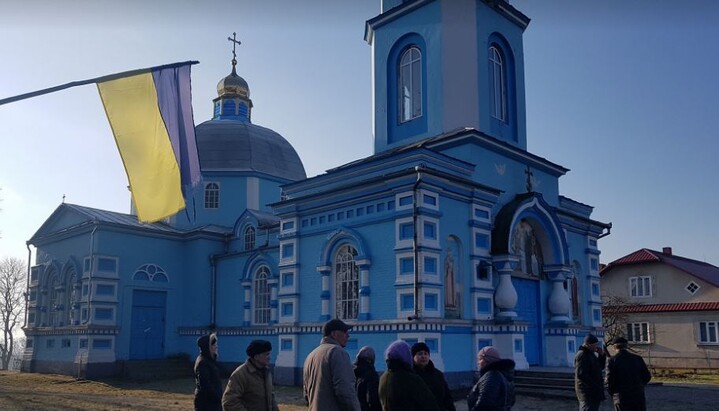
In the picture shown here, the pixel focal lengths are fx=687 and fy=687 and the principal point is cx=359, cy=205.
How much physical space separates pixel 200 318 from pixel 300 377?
7030 millimetres

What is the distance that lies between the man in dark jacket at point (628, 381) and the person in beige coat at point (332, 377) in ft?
13.9

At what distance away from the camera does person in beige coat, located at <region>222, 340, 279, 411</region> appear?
5.41 metres

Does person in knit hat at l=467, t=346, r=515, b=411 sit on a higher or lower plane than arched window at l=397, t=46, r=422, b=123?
lower

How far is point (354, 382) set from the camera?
207 inches

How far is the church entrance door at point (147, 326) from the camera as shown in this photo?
21438 mm

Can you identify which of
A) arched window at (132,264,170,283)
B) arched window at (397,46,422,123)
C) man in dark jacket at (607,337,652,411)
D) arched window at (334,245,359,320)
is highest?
arched window at (397,46,422,123)

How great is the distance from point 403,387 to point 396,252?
368 inches

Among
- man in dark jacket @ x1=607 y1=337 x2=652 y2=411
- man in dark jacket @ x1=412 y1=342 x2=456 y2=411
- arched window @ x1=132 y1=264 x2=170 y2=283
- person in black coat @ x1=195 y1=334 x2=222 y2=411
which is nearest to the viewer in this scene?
man in dark jacket @ x1=412 y1=342 x2=456 y2=411

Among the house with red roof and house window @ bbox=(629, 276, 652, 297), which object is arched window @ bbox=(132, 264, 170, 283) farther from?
house window @ bbox=(629, 276, 652, 297)

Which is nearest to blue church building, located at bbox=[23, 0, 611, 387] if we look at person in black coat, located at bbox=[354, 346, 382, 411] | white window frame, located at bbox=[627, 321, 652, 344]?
person in black coat, located at bbox=[354, 346, 382, 411]

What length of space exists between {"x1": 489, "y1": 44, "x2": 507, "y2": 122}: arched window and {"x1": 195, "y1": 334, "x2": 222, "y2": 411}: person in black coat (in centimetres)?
1232

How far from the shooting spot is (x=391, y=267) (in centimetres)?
1462

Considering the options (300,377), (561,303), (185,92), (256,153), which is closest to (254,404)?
(185,92)

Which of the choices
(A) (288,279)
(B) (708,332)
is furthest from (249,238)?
(B) (708,332)
